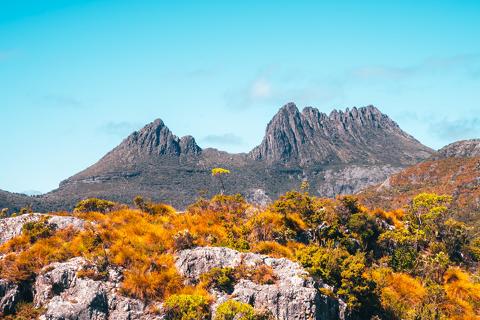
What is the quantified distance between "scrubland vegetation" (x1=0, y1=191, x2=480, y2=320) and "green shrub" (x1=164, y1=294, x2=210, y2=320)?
0.14 feet

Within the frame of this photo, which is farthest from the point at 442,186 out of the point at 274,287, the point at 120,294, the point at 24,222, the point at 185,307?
the point at 120,294

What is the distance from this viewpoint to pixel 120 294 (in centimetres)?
1827

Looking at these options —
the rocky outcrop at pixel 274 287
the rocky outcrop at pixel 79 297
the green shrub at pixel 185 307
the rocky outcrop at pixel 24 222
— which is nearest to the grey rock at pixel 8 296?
the rocky outcrop at pixel 79 297

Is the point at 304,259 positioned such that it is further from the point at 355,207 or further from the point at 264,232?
the point at 355,207

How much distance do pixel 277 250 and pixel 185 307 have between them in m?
7.19

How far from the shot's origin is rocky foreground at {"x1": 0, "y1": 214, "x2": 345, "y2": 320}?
→ 17594 mm

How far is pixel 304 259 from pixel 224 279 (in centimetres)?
442

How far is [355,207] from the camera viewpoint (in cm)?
3102

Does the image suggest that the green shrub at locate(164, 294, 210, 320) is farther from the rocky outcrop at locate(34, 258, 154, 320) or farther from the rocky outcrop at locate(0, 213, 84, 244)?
the rocky outcrop at locate(0, 213, 84, 244)

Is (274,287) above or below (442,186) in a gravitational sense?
below

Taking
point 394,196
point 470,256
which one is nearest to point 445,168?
point 394,196

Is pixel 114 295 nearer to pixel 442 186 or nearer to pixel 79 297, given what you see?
pixel 79 297

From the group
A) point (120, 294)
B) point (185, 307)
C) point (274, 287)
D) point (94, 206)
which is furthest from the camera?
point (94, 206)

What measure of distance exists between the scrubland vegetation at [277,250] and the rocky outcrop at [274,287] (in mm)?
462
